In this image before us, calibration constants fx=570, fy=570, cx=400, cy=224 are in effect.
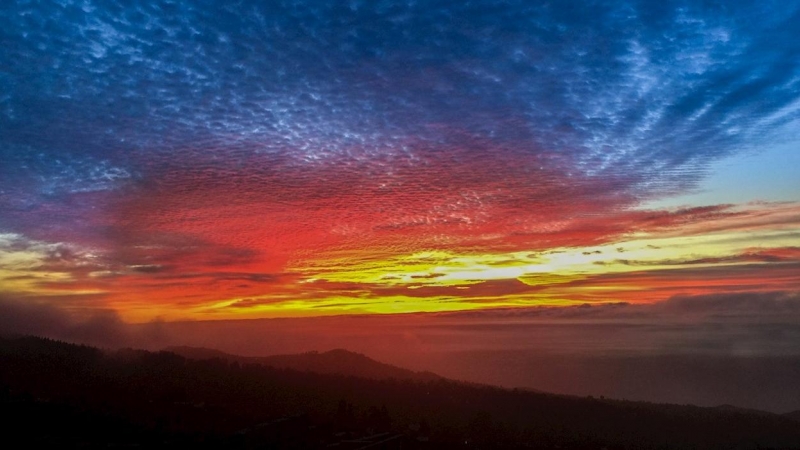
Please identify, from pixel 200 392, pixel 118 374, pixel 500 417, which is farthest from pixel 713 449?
pixel 118 374

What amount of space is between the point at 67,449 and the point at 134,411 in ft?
75.9

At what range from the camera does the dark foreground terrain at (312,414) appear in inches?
1655

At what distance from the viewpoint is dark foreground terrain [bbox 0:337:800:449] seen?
42.0 metres

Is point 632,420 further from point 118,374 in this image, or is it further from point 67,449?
point 67,449

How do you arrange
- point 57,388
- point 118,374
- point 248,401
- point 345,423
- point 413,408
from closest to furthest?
point 345,423 < point 57,388 < point 248,401 < point 118,374 < point 413,408

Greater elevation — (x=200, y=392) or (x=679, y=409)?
(x=200, y=392)

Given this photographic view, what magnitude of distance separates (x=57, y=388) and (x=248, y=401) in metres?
25.2

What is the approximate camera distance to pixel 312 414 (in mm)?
65750

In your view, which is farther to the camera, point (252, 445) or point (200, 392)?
point (200, 392)

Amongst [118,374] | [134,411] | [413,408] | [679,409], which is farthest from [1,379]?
[679,409]

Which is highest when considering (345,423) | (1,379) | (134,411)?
(1,379)

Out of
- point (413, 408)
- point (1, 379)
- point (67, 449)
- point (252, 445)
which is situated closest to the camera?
point (67, 449)

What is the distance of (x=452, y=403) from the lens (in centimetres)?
12138

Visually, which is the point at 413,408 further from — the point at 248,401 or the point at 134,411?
the point at 134,411
